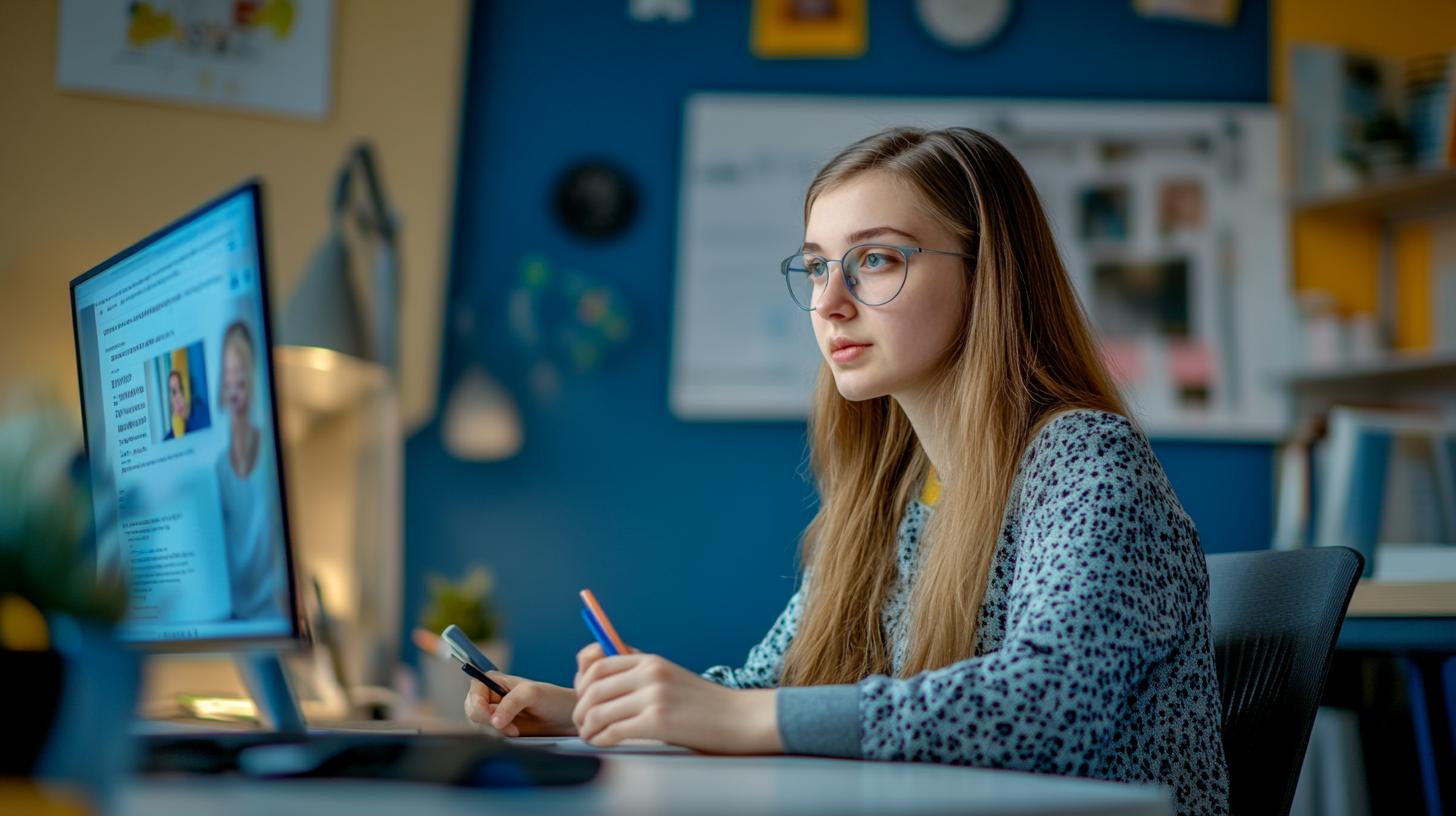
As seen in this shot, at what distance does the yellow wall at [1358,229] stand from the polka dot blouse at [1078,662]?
2621 millimetres

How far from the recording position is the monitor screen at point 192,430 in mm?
825

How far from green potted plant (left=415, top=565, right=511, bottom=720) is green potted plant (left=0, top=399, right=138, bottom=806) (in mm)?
1900

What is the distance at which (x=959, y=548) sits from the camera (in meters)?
1.14

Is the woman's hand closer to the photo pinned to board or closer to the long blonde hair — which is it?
the long blonde hair

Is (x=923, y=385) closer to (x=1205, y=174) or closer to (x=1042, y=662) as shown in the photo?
(x=1042, y=662)

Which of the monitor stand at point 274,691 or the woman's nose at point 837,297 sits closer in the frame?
the monitor stand at point 274,691

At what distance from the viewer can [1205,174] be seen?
11.0ft

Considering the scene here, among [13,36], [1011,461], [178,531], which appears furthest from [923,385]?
[13,36]

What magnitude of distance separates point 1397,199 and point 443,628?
8.34 feet

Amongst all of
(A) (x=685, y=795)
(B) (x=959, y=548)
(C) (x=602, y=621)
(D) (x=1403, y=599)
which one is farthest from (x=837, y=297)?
(D) (x=1403, y=599)

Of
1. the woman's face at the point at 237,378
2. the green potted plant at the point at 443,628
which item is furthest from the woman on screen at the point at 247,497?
the green potted plant at the point at 443,628

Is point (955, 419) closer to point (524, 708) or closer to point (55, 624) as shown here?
point (524, 708)

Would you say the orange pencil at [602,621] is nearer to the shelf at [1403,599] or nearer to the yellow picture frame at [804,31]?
the shelf at [1403,599]

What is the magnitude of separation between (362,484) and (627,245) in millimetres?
880
